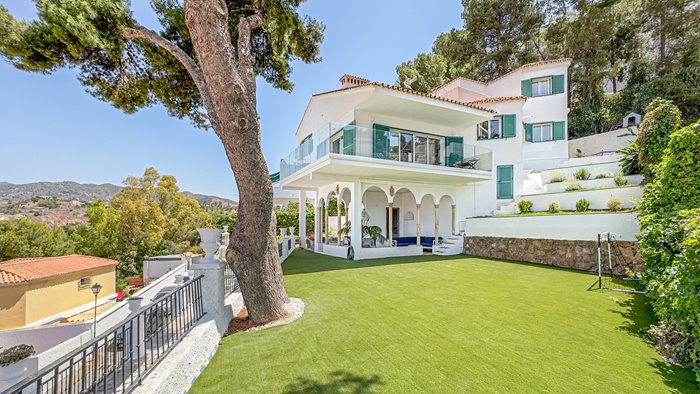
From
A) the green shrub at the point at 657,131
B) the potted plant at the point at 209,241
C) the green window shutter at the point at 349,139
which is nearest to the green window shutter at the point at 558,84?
the green shrub at the point at 657,131

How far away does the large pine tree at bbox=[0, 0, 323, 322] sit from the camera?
463 cm

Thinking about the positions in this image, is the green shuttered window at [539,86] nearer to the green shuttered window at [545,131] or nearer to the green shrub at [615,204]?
the green shuttered window at [545,131]

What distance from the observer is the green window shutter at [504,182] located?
14.7m

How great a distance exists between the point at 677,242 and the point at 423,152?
9.30 metres

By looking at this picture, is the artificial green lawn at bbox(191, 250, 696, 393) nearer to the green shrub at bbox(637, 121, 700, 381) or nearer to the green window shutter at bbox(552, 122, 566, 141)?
the green shrub at bbox(637, 121, 700, 381)

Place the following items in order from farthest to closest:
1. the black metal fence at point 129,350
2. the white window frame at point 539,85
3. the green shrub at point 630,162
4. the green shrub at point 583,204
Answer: the white window frame at point 539,85 → the green shrub at point 630,162 → the green shrub at point 583,204 → the black metal fence at point 129,350

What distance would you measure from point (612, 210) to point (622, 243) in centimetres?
170

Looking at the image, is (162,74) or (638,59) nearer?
(162,74)

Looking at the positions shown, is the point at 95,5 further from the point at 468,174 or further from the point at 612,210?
the point at 612,210

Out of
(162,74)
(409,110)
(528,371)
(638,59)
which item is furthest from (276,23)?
(638,59)

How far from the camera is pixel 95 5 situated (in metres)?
5.75

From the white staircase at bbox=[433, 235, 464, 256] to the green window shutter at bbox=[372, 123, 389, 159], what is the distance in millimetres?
5695

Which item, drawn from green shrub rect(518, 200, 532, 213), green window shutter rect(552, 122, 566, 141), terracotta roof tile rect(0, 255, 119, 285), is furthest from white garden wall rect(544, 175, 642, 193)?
terracotta roof tile rect(0, 255, 119, 285)

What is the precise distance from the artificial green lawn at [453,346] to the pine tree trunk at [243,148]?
0.82 metres
